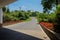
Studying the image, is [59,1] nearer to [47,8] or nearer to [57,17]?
[57,17]

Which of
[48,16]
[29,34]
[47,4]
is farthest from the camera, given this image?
[47,4]

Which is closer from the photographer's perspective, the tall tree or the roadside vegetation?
the roadside vegetation

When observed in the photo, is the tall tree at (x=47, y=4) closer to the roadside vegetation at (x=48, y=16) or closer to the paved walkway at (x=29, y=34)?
the roadside vegetation at (x=48, y=16)

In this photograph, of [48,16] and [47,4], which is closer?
[48,16]

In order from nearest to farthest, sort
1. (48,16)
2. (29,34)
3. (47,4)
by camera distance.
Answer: (29,34) < (48,16) < (47,4)

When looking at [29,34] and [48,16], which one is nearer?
[29,34]

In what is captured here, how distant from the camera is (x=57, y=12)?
616 inches

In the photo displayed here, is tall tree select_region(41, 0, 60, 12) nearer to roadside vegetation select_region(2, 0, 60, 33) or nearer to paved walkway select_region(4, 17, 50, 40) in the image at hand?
roadside vegetation select_region(2, 0, 60, 33)

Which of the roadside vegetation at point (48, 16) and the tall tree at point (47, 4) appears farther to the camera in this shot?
the tall tree at point (47, 4)

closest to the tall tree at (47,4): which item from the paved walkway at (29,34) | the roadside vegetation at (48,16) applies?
the roadside vegetation at (48,16)

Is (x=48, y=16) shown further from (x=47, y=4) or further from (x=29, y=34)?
(x=29, y=34)

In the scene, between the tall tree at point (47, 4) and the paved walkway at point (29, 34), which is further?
the tall tree at point (47, 4)

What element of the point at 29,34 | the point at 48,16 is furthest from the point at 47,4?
the point at 29,34

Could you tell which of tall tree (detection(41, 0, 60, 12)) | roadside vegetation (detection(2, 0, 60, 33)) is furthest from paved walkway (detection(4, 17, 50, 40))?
tall tree (detection(41, 0, 60, 12))
